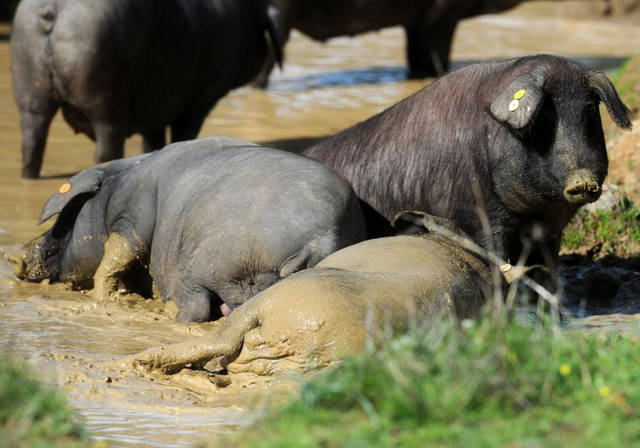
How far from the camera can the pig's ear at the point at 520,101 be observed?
5.27m

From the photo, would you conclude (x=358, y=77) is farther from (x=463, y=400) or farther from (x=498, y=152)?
(x=463, y=400)

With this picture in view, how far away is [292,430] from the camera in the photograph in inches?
125

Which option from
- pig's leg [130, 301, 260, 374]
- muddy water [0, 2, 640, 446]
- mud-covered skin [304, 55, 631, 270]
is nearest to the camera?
muddy water [0, 2, 640, 446]

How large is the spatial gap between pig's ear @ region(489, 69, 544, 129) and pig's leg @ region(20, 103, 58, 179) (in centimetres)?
436

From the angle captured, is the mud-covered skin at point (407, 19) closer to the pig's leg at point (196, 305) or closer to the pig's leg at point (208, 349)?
the pig's leg at point (196, 305)

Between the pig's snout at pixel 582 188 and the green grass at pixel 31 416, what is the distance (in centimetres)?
287

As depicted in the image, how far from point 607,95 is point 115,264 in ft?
9.03

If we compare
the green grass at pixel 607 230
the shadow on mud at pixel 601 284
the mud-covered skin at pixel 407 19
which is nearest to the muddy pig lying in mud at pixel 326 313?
the shadow on mud at pixel 601 284

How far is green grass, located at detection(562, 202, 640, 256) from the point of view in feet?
24.2

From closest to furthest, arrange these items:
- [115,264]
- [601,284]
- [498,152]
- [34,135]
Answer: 1. [498,152]
2. [115,264]
3. [601,284]
4. [34,135]

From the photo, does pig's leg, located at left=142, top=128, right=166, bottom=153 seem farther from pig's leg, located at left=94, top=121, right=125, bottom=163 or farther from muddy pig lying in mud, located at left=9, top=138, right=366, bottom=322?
muddy pig lying in mud, located at left=9, top=138, right=366, bottom=322

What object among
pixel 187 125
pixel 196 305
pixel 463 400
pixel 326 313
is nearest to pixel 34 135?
pixel 187 125

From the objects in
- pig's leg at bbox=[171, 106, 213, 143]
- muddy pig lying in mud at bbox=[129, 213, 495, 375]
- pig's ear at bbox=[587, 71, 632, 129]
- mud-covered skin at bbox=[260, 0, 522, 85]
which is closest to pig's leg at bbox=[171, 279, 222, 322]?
muddy pig lying in mud at bbox=[129, 213, 495, 375]

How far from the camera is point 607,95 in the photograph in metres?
5.47
